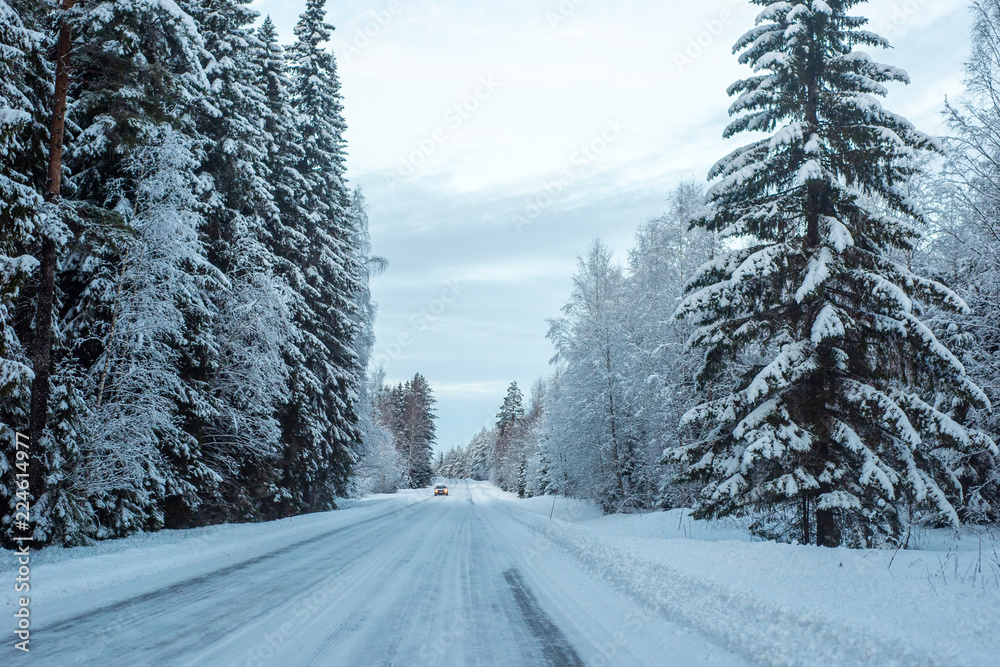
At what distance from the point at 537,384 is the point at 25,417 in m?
78.9

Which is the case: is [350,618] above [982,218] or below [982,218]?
below

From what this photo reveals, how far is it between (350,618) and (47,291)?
8.83m

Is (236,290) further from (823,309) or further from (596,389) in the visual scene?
(823,309)

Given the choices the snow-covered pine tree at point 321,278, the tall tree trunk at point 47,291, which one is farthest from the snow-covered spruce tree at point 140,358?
the snow-covered pine tree at point 321,278

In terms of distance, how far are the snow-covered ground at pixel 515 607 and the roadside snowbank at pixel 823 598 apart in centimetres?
2

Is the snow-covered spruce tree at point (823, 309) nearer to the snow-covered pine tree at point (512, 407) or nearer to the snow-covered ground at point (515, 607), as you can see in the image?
the snow-covered ground at point (515, 607)

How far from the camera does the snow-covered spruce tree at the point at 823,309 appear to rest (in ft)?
34.7

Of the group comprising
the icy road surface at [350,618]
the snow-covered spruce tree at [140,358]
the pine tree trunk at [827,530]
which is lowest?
the icy road surface at [350,618]

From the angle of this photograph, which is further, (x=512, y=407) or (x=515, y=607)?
(x=512, y=407)

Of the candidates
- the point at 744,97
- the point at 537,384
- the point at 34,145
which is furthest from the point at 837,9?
the point at 537,384

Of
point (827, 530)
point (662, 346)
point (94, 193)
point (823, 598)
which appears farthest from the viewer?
point (662, 346)

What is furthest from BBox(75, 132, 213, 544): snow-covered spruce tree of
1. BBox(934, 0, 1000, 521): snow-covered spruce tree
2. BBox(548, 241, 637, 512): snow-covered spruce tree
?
BBox(934, 0, 1000, 521): snow-covered spruce tree

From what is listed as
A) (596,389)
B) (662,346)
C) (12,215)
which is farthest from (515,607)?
(596,389)

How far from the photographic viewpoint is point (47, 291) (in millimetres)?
10883
